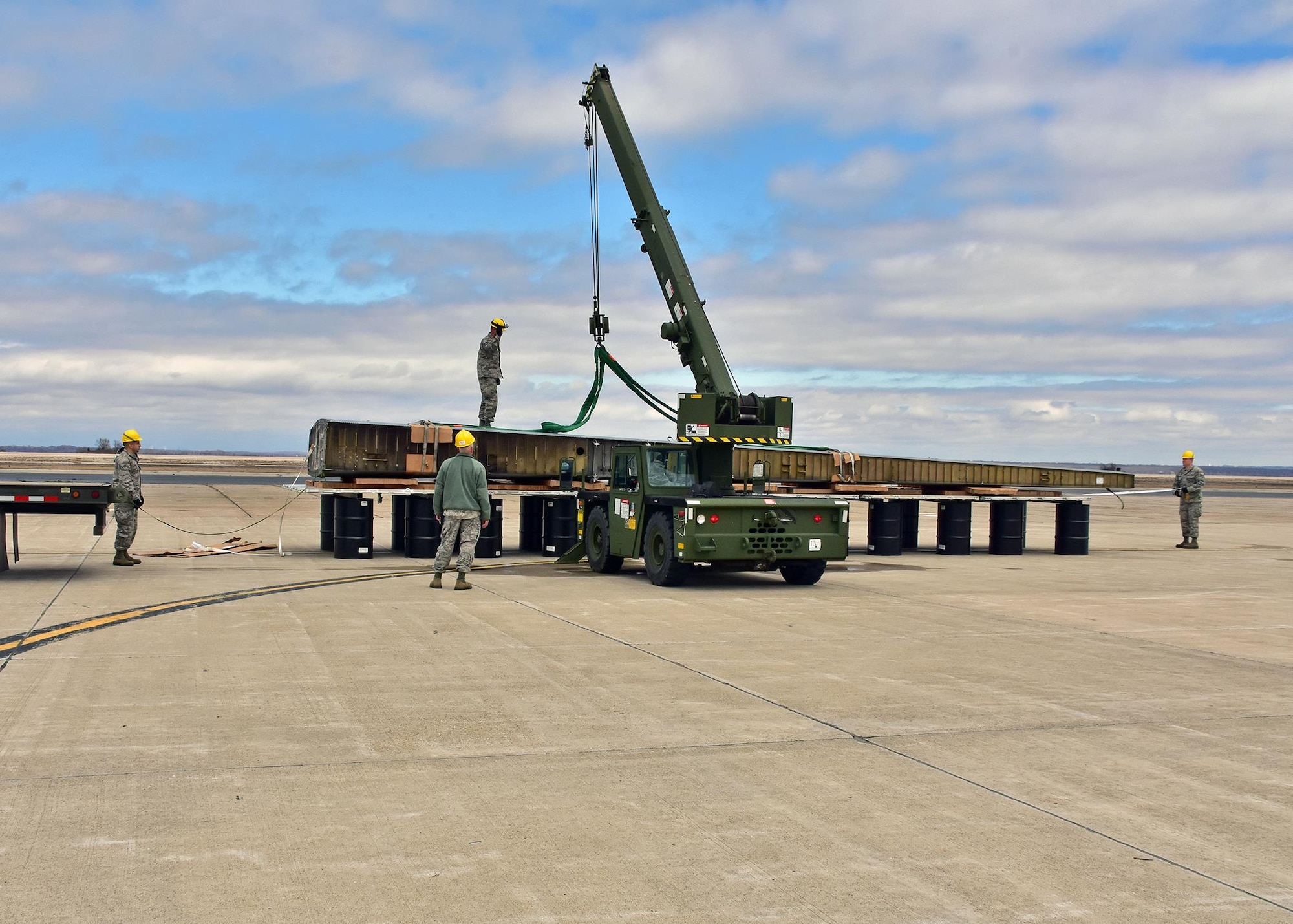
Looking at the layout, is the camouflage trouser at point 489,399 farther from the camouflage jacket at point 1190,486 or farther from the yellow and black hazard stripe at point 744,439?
the camouflage jacket at point 1190,486

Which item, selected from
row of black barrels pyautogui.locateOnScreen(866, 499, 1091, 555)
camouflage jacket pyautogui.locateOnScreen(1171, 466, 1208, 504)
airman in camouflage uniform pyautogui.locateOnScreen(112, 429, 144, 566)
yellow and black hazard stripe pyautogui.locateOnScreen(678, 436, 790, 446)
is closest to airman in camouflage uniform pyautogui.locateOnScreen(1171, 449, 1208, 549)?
camouflage jacket pyautogui.locateOnScreen(1171, 466, 1208, 504)

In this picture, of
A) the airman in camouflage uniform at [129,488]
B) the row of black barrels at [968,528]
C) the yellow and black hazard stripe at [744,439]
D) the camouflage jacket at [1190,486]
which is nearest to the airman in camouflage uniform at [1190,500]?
the camouflage jacket at [1190,486]

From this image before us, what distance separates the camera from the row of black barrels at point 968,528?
2333 cm

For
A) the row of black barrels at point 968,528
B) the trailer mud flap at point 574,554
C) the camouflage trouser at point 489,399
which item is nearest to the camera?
the trailer mud flap at point 574,554

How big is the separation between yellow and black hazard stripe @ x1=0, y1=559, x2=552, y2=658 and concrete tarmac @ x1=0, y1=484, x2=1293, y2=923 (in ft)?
0.69

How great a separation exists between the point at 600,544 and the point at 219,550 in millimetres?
7067

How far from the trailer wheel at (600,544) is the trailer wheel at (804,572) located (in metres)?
2.41

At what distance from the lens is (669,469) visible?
1678cm

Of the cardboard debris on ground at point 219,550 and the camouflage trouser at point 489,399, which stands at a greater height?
the camouflage trouser at point 489,399

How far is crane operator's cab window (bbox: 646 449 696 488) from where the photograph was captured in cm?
1652

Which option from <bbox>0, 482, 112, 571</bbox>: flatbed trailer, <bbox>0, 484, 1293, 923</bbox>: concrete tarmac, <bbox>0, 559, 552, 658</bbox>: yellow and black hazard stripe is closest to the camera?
<bbox>0, 484, 1293, 923</bbox>: concrete tarmac

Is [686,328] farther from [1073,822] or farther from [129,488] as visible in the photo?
[1073,822]

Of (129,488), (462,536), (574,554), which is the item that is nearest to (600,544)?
(574,554)

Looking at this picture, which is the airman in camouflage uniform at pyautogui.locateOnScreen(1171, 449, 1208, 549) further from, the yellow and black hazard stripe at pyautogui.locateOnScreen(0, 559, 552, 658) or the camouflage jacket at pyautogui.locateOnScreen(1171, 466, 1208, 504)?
the yellow and black hazard stripe at pyautogui.locateOnScreen(0, 559, 552, 658)
